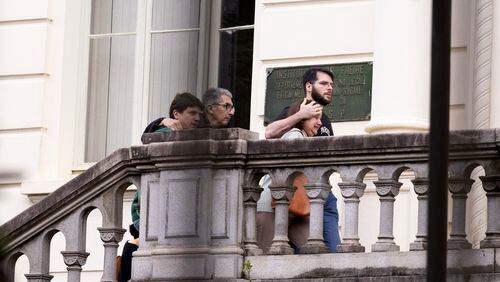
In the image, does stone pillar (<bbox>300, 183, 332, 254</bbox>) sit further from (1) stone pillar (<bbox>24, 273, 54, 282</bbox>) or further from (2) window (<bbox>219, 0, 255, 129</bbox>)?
(2) window (<bbox>219, 0, 255, 129</bbox>)

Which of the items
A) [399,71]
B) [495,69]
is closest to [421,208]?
[495,69]

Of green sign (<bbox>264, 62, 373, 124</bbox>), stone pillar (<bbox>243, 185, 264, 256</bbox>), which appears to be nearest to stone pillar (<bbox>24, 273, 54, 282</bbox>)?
stone pillar (<bbox>243, 185, 264, 256</bbox>)

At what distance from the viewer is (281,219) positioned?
29.9 feet

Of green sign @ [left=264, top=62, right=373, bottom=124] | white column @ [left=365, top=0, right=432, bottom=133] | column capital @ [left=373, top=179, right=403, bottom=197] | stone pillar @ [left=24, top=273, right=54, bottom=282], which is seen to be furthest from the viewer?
green sign @ [left=264, top=62, right=373, bottom=124]

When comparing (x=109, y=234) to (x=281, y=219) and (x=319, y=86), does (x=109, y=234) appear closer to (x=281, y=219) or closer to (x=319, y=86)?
(x=281, y=219)

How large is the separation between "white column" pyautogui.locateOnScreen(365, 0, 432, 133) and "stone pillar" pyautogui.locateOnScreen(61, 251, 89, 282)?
8.47 feet

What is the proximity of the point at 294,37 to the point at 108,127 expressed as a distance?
2340mm

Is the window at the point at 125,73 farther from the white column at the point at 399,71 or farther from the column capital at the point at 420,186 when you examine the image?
the column capital at the point at 420,186

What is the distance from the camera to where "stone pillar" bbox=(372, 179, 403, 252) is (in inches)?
352

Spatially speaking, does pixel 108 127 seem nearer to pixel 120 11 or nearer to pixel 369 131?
pixel 120 11

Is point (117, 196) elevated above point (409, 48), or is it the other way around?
point (409, 48)

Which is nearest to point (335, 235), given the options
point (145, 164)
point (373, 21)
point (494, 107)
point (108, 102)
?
point (145, 164)

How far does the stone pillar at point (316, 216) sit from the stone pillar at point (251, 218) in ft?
1.08

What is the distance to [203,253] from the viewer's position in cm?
303
